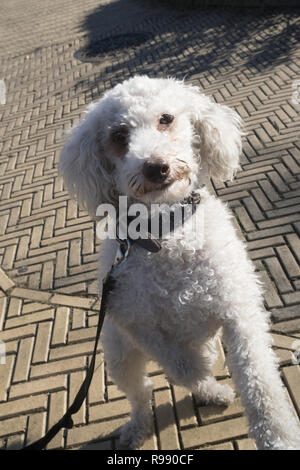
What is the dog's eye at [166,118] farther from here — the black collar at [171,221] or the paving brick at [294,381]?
the paving brick at [294,381]

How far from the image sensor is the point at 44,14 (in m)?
13.1

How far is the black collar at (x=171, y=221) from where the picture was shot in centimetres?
194

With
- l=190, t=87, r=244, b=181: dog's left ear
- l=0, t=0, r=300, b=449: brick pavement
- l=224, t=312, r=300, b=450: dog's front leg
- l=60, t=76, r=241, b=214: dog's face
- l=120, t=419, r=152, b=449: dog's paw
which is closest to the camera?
l=224, t=312, r=300, b=450: dog's front leg

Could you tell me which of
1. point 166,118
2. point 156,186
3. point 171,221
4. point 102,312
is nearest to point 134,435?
point 102,312

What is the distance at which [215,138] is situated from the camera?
226 centimetres

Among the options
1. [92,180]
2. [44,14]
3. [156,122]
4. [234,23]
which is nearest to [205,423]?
[92,180]

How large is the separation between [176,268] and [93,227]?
231 cm

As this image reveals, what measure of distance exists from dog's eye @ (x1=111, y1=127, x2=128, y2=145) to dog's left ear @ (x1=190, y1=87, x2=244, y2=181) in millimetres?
442

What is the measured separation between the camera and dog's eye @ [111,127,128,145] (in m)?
2.18

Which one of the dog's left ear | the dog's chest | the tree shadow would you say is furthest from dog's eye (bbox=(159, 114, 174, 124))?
the tree shadow

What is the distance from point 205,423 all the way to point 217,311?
97cm

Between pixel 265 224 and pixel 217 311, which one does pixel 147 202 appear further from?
pixel 265 224

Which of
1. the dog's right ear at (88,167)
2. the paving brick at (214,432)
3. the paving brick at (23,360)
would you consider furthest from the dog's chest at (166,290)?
the paving brick at (23,360)

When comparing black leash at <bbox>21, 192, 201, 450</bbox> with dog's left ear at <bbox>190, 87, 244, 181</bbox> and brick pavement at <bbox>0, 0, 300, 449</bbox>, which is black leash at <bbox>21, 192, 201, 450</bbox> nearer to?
dog's left ear at <bbox>190, 87, 244, 181</bbox>
